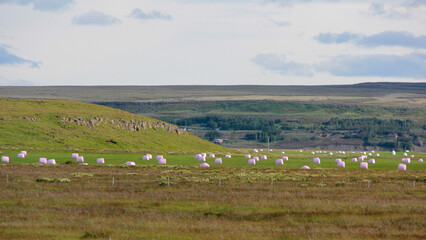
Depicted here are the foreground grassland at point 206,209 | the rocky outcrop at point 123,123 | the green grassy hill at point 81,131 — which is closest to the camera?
the foreground grassland at point 206,209

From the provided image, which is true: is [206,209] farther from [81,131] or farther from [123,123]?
[123,123]

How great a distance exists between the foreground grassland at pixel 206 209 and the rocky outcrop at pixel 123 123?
324ft

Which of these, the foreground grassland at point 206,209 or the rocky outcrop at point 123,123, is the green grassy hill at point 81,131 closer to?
the rocky outcrop at point 123,123

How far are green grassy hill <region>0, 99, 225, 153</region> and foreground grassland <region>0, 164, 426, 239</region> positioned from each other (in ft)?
233

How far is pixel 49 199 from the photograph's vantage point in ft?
130

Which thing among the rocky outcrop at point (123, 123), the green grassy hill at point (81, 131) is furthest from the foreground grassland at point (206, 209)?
the rocky outcrop at point (123, 123)

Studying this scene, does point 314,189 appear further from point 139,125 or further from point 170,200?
point 139,125

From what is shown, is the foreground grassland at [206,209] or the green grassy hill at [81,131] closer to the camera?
the foreground grassland at [206,209]

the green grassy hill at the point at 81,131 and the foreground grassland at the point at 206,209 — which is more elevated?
the foreground grassland at the point at 206,209

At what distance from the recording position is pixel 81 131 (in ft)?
475

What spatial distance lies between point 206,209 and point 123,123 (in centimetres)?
13153

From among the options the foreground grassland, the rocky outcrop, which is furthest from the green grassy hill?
the foreground grassland

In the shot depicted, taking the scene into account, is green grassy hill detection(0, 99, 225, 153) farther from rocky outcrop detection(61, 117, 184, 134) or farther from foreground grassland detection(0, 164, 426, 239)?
foreground grassland detection(0, 164, 426, 239)

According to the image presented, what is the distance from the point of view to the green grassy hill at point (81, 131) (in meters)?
127
